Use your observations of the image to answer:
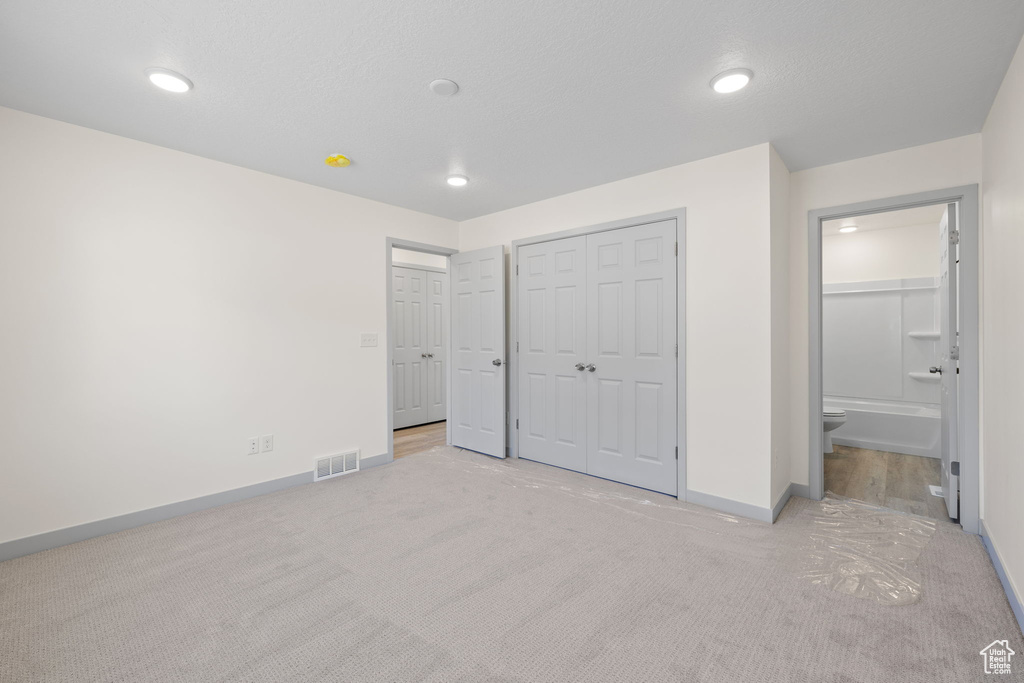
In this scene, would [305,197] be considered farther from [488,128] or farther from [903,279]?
[903,279]

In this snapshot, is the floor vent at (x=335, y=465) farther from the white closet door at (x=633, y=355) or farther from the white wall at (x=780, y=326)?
the white wall at (x=780, y=326)

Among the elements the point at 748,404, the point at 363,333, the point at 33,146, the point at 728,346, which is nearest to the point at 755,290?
the point at 728,346

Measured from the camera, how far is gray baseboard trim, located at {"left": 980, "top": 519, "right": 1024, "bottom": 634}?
69.8 inches

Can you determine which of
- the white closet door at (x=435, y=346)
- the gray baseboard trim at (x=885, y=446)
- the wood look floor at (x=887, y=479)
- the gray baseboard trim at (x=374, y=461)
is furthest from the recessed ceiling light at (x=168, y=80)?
the gray baseboard trim at (x=885, y=446)

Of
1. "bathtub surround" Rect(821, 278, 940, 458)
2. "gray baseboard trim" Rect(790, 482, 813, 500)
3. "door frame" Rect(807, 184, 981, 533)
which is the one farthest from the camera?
"bathtub surround" Rect(821, 278, 940, 458)

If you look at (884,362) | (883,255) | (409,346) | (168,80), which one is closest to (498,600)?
(168,80)

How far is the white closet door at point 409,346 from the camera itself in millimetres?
5742

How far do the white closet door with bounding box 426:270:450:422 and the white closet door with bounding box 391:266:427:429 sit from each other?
86 mm

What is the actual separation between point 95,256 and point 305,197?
1418mm

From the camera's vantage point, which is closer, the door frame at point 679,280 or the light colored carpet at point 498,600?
the light colored carpet at point 498,600

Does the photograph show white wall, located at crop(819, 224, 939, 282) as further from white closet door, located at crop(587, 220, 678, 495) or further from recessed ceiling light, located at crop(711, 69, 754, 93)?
recessed ceiling light, located at crop(711, 69, 754, 93)

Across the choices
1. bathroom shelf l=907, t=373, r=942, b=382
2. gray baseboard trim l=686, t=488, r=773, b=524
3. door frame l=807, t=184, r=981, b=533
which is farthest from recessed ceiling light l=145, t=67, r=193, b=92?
bathroom shelf l=907, t=373, r=942, b=382

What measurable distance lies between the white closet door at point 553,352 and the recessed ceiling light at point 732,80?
1.69 m

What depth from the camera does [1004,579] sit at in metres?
2.01
